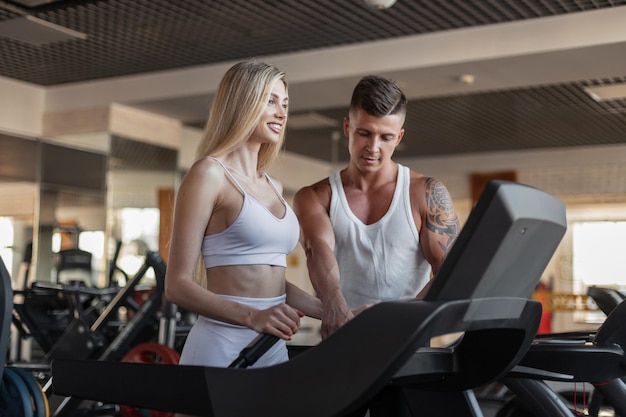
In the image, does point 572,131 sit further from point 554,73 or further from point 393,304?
point 393,304

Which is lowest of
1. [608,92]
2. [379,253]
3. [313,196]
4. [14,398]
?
[14,398]

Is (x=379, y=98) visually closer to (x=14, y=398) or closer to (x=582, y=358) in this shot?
(x=582, y=358)

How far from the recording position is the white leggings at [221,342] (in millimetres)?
1755

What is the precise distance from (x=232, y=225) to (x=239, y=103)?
0.83 feet

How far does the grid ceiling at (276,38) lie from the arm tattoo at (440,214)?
145 inches

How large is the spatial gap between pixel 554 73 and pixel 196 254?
5147mm

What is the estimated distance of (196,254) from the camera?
169 cm

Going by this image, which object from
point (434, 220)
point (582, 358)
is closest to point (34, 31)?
point (434, 220)

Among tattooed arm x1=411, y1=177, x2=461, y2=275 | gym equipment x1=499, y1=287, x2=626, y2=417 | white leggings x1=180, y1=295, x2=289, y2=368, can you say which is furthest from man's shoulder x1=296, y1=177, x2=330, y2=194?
gym equipment x1=499, y1=287, x2=626, y2=417

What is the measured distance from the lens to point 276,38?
646cm

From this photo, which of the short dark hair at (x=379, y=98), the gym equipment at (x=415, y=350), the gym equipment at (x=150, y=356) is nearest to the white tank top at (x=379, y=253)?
the short dark hair at (x=379, y=98)

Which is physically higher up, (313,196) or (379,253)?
(313,196)

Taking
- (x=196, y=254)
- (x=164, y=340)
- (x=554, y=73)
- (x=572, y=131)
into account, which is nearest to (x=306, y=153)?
(x=572, y=131)

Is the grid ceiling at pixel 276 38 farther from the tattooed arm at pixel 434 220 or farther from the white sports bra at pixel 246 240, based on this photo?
the white sports bra at pixel 246 240
